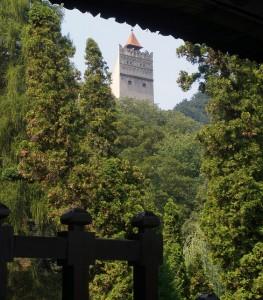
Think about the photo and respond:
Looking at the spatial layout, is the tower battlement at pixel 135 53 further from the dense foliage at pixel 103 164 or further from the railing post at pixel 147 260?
the railing post at pixel 147 260

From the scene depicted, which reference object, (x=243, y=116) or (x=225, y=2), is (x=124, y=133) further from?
(x=225, y=2)

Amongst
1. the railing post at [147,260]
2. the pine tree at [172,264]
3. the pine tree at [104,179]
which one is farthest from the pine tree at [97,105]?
the railing post at [147,260]

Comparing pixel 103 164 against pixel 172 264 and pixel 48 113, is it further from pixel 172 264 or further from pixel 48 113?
pixel 172 264

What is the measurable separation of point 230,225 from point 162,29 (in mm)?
10822

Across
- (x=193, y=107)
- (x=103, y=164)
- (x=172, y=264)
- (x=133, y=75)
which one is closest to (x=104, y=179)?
(x=103, y=164)

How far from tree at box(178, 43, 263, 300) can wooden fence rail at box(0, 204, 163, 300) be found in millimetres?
10010

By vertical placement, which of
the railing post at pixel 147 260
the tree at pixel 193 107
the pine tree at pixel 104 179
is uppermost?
the tree at pixel 193 107

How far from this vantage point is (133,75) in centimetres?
6800

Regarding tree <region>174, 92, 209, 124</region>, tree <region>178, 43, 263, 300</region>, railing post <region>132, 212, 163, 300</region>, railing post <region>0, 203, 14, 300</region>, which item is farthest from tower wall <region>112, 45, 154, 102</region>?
railing post <region>0, 203, 14, 300</region>

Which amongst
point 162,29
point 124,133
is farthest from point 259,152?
point 124,133

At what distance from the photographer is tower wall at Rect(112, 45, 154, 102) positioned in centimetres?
6725

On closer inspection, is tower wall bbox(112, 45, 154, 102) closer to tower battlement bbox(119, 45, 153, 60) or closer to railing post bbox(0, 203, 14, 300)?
tower battlement bbox(119, 45, 153, 60)

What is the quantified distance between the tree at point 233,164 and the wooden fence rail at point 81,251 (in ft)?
32.8

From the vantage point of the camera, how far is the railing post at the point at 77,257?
109 inches
